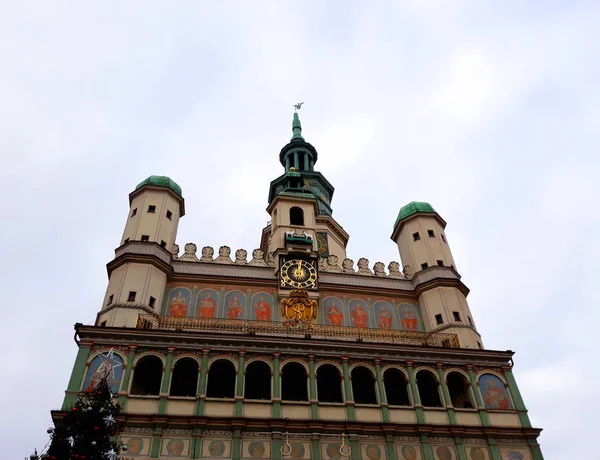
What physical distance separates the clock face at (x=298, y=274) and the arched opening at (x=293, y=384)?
6.50 m

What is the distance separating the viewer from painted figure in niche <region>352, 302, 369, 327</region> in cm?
3275

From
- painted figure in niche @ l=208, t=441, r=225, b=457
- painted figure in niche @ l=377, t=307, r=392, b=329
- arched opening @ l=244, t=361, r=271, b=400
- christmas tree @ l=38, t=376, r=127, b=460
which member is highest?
painted figure in niche @ l=377, t=307, r=392, b=329

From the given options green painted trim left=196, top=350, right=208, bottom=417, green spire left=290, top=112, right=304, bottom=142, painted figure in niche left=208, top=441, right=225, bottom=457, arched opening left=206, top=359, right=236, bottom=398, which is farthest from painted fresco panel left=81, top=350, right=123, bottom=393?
green spire left=290, top=112, right=304, bottom=142

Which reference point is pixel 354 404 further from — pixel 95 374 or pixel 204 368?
pixel 95 374

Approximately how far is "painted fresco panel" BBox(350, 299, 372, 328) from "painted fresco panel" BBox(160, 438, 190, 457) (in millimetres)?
13076

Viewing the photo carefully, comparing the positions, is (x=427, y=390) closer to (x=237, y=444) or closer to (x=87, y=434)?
(x=237, y=444)

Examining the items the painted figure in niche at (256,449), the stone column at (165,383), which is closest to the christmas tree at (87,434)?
the stone column at (165,383)

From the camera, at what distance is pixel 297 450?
23375mm

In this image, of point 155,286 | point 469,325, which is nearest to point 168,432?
point 155,286

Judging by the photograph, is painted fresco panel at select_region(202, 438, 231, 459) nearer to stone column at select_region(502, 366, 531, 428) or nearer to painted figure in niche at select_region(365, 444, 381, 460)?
painted figure in niche at select_region(365, 444, 381, 460)

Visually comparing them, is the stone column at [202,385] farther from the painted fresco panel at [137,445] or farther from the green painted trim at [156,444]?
the painted fresco panel at [137,445]

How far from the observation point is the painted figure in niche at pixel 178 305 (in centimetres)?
3106

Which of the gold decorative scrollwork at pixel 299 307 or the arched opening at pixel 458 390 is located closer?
the arched opening at pixel 458 390

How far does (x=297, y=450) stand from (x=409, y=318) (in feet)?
42.9
